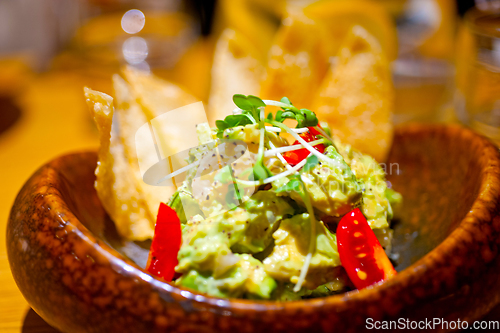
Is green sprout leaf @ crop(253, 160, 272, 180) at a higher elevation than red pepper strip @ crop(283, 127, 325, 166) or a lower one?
higher

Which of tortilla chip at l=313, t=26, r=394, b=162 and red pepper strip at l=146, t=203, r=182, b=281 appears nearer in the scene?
red pepper strip at l=146, t=203, r=182, b=281

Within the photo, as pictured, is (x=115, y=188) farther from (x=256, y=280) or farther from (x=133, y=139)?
(x=256, y=280)

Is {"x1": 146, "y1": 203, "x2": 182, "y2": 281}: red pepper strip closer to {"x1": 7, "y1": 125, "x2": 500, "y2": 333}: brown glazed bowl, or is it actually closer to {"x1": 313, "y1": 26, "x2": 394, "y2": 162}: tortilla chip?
{"x1": 7, "y1": 125, "x2": 500, "y2": 333}: brown glazed bowl

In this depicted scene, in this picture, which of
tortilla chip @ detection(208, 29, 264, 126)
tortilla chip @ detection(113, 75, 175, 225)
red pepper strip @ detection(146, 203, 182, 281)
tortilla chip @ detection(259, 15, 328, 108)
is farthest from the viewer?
tortilla chip @ detection(208, 29, 264, 126)

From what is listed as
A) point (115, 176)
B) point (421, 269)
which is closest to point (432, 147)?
point (421, 269)

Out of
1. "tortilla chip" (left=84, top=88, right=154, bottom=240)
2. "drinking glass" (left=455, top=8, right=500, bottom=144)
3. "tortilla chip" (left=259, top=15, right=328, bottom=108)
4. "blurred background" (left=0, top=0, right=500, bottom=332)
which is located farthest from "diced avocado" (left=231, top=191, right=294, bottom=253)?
"drinking glass" (left=455, top=8, right=500, bottom=144)

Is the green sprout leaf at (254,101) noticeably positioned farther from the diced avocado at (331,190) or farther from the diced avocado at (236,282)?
the diced avocado at (236,282)

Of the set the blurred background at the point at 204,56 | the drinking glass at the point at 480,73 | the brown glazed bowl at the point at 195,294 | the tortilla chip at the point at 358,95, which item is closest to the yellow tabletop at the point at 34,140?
the blurred background at the point at 204,56
